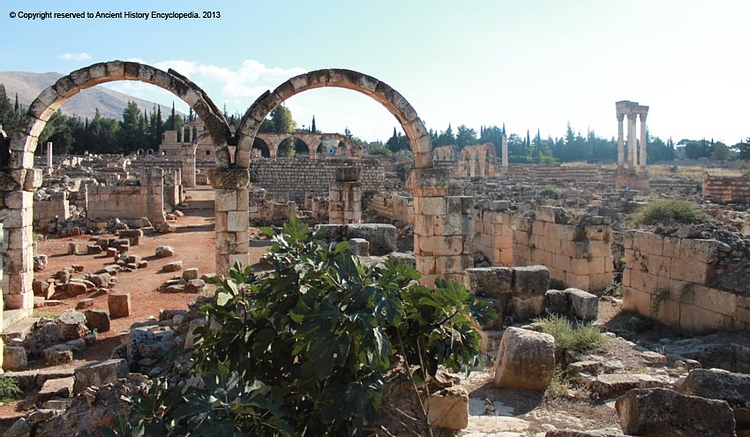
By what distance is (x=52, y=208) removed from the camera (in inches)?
733

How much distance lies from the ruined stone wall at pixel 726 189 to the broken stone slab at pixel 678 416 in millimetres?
26662

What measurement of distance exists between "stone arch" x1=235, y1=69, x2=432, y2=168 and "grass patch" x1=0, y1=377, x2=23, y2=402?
3.77 m

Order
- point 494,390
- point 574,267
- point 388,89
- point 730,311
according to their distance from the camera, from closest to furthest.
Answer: point 494,390
point 730,311
point 388,89
point 574,267

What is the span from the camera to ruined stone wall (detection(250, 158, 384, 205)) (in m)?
30.4

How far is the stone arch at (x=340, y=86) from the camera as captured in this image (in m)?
7.89

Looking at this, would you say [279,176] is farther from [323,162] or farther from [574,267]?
[574,267]

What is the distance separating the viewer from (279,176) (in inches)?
1209

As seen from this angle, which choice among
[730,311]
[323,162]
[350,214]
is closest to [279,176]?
[323,162]

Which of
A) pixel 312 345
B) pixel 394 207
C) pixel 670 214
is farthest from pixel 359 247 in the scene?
pixel 394 207

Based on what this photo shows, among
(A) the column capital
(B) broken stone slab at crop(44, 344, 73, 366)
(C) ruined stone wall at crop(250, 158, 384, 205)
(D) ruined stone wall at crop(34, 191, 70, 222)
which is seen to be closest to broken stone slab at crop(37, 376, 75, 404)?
(B) broken stone slab at crop(44, 344, 73, 366)

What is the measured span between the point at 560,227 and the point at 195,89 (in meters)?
7.90

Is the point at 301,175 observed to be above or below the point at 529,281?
above

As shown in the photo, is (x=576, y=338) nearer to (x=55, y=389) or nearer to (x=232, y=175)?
(x=232, y=175)

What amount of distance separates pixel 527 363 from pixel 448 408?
204cm
